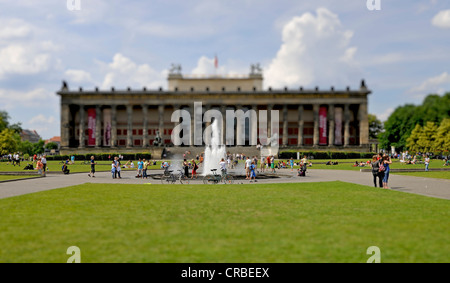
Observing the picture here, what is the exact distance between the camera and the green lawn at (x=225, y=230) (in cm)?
748

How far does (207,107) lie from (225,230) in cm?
8941

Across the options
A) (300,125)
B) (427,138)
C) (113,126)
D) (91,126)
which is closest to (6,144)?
(91,126)

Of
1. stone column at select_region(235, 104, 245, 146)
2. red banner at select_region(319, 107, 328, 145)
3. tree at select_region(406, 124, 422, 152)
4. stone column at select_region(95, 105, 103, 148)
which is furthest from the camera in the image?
stone column at select_region(95, 105, 103, 148)

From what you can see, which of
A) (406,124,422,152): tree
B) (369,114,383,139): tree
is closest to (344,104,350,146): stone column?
(406,124,422,152): tree

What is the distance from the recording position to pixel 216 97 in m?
97.1

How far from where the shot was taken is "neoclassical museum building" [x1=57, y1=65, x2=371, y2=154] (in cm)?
9669

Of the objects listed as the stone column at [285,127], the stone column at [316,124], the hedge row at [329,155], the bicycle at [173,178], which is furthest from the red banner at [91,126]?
the bicycle at [173,178]

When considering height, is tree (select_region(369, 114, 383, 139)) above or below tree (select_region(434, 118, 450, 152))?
above

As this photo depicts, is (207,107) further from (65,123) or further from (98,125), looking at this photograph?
(65,123)

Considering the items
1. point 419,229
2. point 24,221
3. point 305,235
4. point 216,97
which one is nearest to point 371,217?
point 419,229

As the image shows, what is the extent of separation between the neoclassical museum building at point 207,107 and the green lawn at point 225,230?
7914 cm

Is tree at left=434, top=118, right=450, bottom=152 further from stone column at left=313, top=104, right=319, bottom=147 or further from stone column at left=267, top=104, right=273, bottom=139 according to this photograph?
stone column at left=267, top=104, right=273, bottom=139

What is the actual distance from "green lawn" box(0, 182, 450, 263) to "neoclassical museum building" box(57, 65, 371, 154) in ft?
260

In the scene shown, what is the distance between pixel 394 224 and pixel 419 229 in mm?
798
